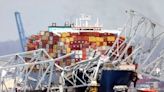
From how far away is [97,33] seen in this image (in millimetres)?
75250

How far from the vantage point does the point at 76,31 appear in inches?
3164

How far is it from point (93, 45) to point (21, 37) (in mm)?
43489

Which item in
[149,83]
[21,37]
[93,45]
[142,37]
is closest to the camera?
[142,37]

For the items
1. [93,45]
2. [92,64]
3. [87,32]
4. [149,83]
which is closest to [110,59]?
[92,64]

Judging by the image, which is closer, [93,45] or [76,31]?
[93,45]

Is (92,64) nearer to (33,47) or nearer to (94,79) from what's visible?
(94,79)

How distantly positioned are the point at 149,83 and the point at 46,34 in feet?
289

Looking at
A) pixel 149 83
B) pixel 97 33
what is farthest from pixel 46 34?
pixel 149 83

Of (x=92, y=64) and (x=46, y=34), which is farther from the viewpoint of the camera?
(x=46, y=34)

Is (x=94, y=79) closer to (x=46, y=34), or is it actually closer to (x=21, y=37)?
(x=46, y=34)

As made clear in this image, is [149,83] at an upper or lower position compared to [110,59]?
lower

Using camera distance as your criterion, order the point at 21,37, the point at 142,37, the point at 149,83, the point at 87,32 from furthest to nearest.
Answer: the point at 149,83 < the point at 21,37 < the point at 87,32 < the point at 142,37

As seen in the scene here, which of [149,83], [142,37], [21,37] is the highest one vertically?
[142,37]

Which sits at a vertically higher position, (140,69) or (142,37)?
(142,37)
